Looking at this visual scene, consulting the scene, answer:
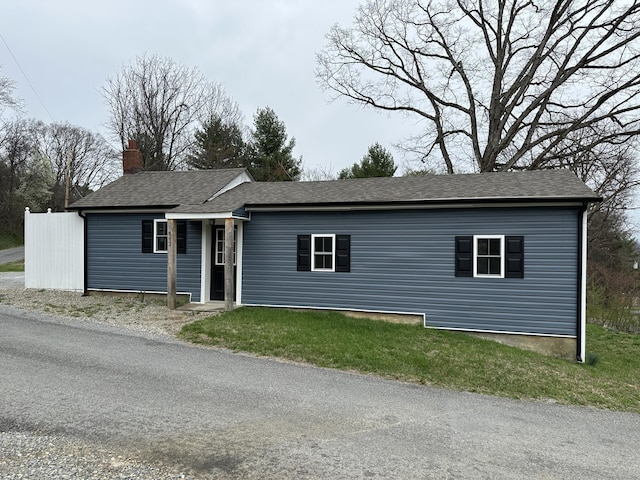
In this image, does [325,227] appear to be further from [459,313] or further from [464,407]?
[464,407]

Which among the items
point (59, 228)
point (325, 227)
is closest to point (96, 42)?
point (59, 228)

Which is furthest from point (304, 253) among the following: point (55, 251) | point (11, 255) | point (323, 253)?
point (11, 255)

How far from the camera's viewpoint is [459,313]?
10.6m

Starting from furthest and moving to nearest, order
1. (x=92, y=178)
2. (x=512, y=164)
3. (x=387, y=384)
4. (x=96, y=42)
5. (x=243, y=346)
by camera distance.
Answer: (x=92, y=178), (x=512, y=164), (x=96, y=42), (x=243, y=346), (x=387, y=384)

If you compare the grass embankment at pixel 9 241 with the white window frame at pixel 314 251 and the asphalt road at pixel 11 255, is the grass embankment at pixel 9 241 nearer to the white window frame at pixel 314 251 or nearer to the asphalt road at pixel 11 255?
the asphalt road at pixel 11 255

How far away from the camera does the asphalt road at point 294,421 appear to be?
3.96 m

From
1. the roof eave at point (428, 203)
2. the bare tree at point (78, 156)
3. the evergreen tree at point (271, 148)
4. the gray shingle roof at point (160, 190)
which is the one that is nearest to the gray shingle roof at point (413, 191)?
the roof eave at point (428, 203)

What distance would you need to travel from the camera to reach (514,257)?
10.1 metres

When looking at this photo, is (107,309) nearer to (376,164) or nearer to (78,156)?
(376,164)

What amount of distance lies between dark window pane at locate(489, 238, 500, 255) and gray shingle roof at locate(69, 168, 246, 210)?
783cm

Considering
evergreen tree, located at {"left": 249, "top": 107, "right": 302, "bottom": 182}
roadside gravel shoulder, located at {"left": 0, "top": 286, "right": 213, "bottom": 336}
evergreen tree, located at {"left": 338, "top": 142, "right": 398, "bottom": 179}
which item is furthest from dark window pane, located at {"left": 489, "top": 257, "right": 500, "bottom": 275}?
evergreen tree, located at {"left": 249, "top": 107, "right": 302, "bottom": 182}

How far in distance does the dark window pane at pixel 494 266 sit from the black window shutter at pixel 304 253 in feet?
14.5

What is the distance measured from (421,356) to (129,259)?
9385 mm

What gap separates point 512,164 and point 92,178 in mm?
42593
